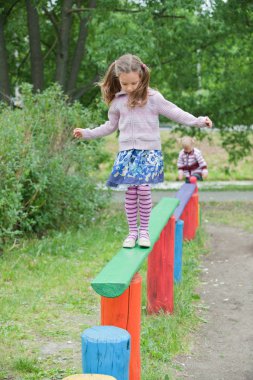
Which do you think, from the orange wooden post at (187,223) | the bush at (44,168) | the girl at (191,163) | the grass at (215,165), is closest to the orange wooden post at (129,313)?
the bush at (44,168)

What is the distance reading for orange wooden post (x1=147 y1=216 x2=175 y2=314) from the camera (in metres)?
6.30

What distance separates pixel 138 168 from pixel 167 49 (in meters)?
9.56

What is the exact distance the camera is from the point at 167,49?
1423 centimetres

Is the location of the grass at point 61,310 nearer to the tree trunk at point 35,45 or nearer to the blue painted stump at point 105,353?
the blue painted stump at point 105,353

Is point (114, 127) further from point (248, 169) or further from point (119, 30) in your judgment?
point (248, 169)

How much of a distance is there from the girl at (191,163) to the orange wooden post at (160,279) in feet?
14.3

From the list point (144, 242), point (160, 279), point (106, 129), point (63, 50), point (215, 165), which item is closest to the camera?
point (144, 242)

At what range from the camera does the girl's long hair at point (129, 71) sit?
16.0 ft

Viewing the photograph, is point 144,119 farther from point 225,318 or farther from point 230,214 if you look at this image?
point 230,214

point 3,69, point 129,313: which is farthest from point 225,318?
point 3,69

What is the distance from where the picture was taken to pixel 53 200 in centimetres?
993

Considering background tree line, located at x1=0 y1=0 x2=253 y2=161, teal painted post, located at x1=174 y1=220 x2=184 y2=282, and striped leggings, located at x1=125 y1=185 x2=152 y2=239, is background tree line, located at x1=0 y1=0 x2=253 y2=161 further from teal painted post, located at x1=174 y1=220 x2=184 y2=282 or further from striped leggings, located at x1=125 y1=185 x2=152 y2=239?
striped leggings, located at x1=125 y1=185 x2=152 y2=239

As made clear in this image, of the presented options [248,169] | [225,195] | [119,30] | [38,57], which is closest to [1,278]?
[119,30]

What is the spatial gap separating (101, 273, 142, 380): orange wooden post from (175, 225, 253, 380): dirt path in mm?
651
